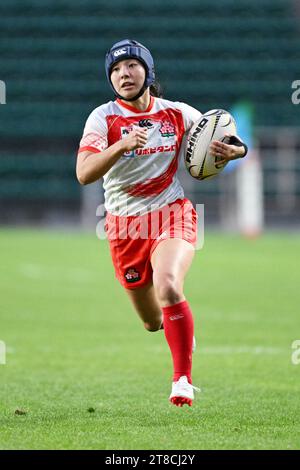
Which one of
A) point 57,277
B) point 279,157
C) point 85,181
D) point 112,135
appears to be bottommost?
point 85,181

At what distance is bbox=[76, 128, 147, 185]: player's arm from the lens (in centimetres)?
525

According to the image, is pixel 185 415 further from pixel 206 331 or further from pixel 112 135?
pixel 206 331

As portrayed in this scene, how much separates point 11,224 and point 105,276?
40.1ft

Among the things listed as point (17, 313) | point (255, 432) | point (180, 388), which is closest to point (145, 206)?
point (180, 388)

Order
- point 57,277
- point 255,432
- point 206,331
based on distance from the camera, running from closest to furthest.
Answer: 1. point 255,432
2. point 206,331
3. point 57,277

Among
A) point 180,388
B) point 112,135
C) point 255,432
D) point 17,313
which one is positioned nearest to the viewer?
point 255,432

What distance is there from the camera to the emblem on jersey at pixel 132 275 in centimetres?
609

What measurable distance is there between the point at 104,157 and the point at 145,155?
57 centimetres

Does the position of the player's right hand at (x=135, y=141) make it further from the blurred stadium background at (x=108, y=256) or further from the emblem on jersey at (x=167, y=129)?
the blurred stadium background at (x=108, y=256)

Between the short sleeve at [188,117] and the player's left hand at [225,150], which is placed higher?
the short sleeve at [188,117]

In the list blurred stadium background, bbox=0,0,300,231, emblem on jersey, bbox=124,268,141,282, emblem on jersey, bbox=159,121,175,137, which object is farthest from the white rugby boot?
blurred stadium background, bbox=0,0,300,231

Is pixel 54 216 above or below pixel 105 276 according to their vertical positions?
above

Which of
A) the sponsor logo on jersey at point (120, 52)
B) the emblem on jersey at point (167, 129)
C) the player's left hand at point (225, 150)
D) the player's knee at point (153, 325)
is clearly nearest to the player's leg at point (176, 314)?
the player's left hand at point (225, 150)

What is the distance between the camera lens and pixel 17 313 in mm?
11570
